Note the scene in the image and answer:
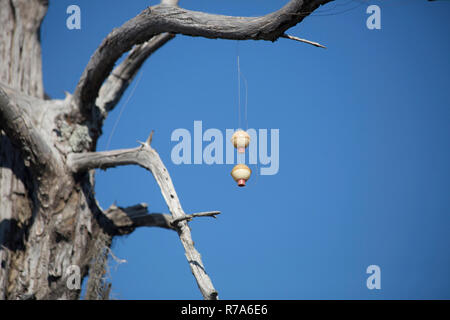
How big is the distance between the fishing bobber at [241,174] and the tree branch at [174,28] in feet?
2.78

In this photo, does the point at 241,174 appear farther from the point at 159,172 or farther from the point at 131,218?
the point at 131,218

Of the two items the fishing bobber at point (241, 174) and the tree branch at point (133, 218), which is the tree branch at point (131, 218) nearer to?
the tree branch at point (133, 218)

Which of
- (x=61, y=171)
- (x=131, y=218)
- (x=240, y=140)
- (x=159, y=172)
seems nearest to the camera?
(x=240, y=140)

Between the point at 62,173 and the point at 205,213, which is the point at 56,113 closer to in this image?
the point at 62,173

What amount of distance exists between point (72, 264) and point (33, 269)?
30 cm

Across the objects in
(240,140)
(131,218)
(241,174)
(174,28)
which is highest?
(174,28)

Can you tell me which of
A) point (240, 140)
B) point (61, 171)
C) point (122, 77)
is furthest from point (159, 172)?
point (122, 77)

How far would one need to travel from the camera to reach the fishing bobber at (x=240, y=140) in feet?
12.6

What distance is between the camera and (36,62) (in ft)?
17.2

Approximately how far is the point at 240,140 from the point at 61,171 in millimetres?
1523

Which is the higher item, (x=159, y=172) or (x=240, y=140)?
(x=240, y=140)

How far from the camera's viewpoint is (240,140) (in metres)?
3.83

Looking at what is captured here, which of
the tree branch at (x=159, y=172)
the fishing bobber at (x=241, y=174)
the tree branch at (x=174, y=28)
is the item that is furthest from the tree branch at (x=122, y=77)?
the fishing bobber at (x=241, y=174)
